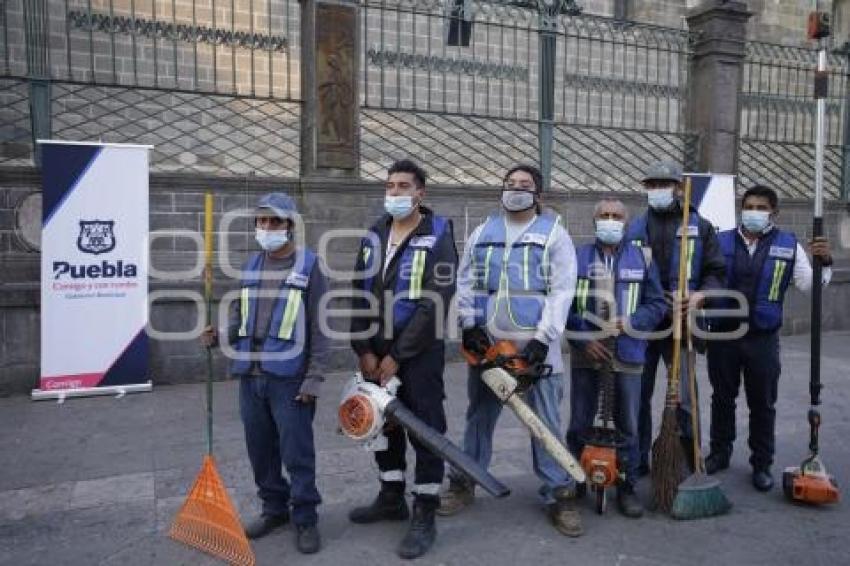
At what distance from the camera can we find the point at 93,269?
6.70 metres

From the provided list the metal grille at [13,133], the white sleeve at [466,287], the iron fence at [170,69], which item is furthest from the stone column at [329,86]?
the white sleeve at [466,287]

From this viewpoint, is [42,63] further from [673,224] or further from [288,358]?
[673,224]

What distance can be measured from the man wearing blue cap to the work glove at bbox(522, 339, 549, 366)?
1.11m

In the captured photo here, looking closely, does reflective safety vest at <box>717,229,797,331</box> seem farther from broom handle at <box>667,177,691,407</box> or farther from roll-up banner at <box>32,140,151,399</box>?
roll-up banner at <box>32,140,151,399</box>

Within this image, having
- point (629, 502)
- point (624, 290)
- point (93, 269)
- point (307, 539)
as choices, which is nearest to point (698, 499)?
point (629, 502)

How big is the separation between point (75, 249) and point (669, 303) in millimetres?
5266

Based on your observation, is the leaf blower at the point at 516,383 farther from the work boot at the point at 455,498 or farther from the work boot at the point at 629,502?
the work boot at the point at 455,498

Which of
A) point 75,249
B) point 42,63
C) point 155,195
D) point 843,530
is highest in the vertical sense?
point 42,63

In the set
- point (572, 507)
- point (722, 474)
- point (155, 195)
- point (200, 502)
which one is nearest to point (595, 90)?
point (155, 195)

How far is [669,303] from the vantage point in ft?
14.7

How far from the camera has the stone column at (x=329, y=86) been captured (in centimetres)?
774

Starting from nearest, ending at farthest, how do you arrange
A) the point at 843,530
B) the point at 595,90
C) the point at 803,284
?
the point at 843,530 < the point at 803,284 < the point at 595,90

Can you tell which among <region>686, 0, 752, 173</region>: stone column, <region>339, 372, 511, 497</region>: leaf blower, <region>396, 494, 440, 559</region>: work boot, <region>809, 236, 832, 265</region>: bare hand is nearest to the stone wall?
<region>686, 0, 752, 173</region>: stone column

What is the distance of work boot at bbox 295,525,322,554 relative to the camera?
3.74 meters
